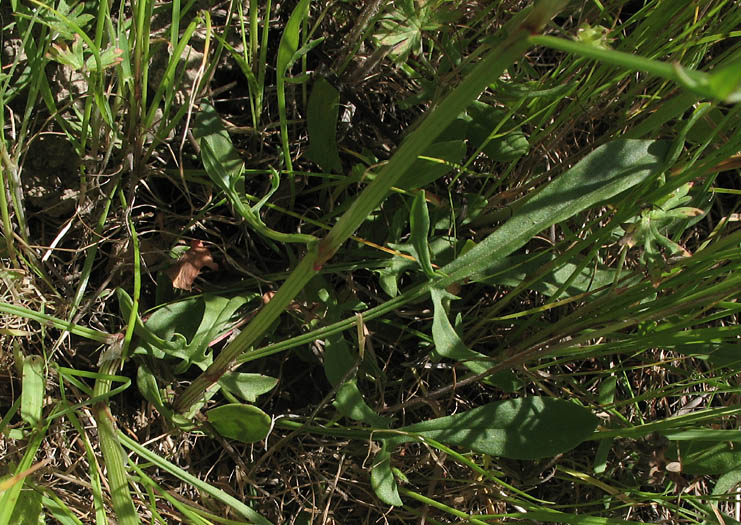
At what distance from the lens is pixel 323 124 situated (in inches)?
54.0

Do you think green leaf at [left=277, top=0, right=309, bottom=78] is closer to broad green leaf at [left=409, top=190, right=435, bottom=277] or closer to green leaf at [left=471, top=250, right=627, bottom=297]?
broad green leaf at [left=409, top=190, right=435, bottom=277]

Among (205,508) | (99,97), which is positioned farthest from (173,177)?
(205,508)

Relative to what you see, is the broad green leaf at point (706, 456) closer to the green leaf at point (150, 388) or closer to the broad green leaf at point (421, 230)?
the broad green leaf at point (421, 230)

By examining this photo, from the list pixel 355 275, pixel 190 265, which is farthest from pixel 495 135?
pixel 190 265

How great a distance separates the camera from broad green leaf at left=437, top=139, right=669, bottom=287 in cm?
115

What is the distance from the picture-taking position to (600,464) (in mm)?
1376

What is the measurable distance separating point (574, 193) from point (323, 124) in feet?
1.71

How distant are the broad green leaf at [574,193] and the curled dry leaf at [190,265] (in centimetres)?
52

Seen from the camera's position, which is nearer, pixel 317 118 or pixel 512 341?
pixel 317 118

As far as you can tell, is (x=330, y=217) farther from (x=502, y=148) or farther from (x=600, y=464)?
(x=600, y=464)

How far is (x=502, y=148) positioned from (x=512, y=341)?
432 mm

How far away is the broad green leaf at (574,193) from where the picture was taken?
1.15 metres

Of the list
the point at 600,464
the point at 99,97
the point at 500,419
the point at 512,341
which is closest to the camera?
the point at 99,97

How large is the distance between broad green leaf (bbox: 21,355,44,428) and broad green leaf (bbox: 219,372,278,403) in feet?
1.09
